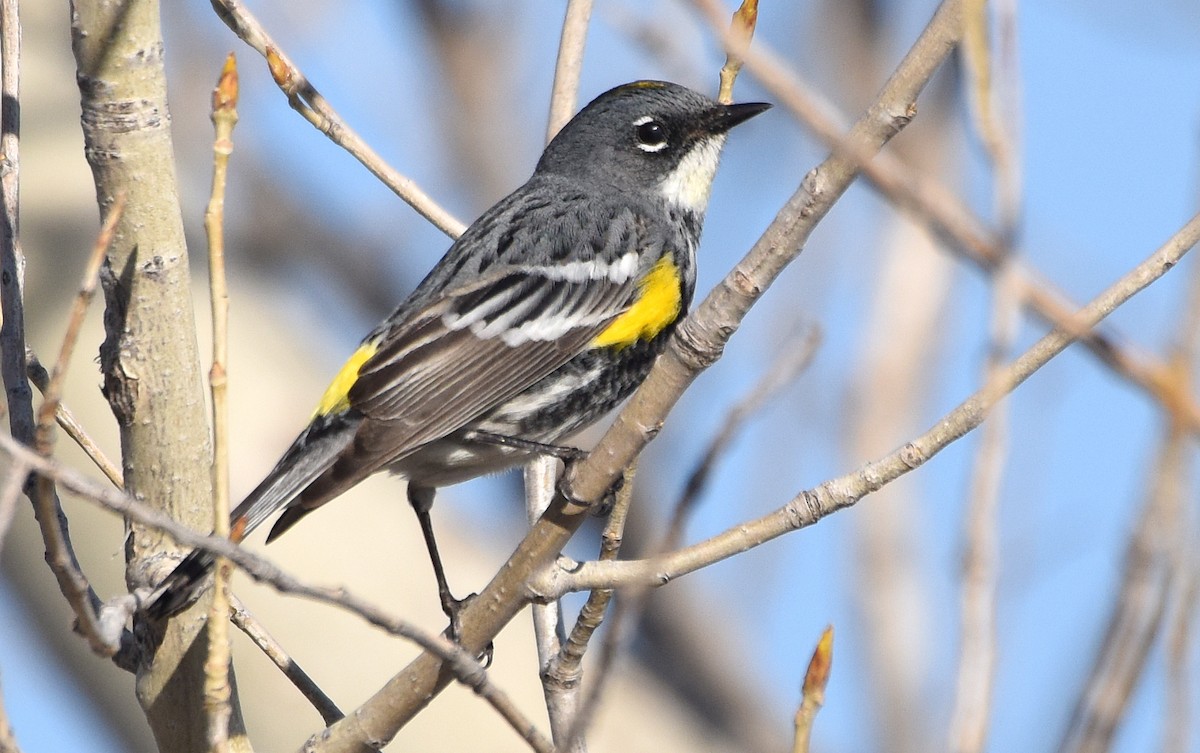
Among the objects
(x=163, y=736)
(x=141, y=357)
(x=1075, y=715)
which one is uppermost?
(x=141, y=357)

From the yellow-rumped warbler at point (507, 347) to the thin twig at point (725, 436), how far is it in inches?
80.1

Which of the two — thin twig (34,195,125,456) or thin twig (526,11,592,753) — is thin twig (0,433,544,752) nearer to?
thin twig (34,195,125,456)

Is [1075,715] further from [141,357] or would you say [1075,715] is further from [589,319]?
[589,319]

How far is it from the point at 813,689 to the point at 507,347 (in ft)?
7.63

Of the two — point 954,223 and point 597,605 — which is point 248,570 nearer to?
point 597,605

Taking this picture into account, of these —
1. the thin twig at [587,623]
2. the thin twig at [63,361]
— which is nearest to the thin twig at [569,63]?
the thin twig at [587,623]

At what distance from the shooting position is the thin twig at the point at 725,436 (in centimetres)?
209

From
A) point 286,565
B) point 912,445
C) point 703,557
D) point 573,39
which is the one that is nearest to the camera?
point 912,445

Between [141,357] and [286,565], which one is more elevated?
[286,565]

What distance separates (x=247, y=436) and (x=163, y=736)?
2606mm

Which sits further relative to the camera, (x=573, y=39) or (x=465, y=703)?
(x=465, y=703)

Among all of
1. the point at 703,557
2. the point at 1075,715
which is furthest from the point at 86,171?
the point at 1075,715

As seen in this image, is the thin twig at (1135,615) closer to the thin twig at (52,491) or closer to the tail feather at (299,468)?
the thin twig at (52,491)

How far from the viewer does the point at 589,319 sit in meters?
4.64
